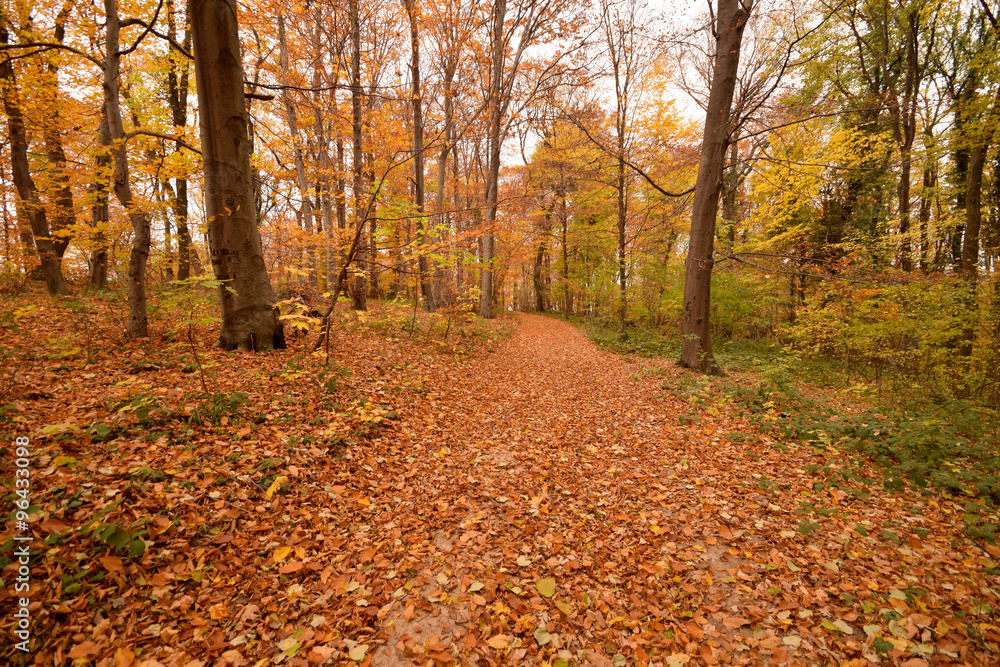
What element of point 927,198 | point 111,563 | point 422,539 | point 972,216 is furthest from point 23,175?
point 927,198

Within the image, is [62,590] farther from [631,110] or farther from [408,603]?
[631,110]

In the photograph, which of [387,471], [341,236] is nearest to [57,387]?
[387,471]

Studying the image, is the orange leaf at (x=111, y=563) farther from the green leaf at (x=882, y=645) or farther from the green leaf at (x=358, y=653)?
the green leaf at (x=882, y=645)

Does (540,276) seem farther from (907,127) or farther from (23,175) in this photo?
(23,175)

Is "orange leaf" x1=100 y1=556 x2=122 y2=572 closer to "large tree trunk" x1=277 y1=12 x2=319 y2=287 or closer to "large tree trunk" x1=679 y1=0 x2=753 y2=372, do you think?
"large tree trunk" x1=277 y1=12 x2=319 y2=287

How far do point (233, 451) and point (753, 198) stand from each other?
722 inches

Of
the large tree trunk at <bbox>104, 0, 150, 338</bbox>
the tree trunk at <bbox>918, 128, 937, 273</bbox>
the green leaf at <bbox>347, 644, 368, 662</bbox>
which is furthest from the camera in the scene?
the tree trunk at <bbox>918, 128, 937, 273</bbox>

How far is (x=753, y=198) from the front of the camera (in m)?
14.5

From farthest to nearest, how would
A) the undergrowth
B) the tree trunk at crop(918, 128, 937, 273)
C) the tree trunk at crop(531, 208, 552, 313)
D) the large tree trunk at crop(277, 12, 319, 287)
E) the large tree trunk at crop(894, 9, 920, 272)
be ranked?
the tree trunk at crop(531, 208, 552, 313) → the large tree trunk at crop(277, 12, 319, 287) → the large tree trunk at crop(894, 9, 920, 272) → the tree trunk at crop(918, 128, 937, 273) → the undergrowth

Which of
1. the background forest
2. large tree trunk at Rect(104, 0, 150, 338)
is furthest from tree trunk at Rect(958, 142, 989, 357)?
large tree trunk at Rect(104, 0, 150, 338)

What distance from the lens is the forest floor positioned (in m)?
2.19

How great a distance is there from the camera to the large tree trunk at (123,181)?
4.93 metres

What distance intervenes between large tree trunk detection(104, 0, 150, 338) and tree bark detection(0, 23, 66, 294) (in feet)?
15.2

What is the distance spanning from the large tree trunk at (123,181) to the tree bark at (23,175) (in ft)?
15.2
